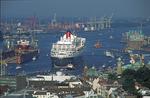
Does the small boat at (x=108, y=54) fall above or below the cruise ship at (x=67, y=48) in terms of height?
Answer: below

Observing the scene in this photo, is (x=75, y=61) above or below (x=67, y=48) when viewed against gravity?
below

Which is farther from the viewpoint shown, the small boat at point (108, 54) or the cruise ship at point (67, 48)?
the small boat at point (108, 54)

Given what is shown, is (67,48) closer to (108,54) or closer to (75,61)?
(75,61)

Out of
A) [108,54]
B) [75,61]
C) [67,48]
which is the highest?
[67,48]

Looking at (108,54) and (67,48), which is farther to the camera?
(108,54)

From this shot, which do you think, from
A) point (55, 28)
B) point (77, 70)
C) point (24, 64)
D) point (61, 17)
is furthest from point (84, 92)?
point (61, 17)

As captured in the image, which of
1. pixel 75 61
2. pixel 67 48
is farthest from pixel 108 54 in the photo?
pixel 75 61

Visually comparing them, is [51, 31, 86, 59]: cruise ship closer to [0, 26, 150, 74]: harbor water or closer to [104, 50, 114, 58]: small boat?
[0, 26, 150, 74]: harbor water

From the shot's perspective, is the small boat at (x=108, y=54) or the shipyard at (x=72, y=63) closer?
the shipyard at (x=72, y=63)

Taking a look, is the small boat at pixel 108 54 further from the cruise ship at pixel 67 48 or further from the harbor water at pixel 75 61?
the cruise ship at pixel 67 48
